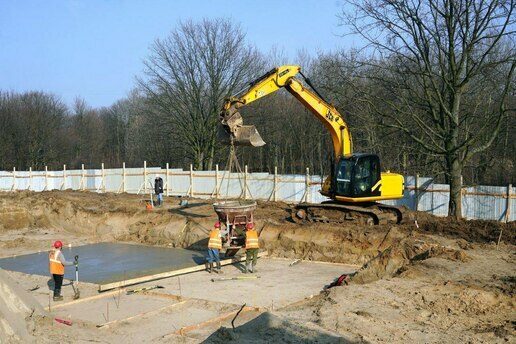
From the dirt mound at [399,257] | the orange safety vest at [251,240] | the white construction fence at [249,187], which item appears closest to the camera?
the dirt mound at [399,257]

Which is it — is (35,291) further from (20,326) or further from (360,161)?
(360,161)

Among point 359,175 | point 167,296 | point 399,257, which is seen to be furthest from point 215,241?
point 359,175

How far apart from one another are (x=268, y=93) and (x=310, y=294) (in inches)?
318

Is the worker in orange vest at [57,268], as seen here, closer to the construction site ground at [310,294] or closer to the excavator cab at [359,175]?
the construction site ground at [310,294]

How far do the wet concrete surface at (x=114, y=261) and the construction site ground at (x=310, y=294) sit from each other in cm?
106

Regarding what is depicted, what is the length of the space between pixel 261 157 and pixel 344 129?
90.0 feet

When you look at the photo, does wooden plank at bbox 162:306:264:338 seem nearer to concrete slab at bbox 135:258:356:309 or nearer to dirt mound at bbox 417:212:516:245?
concrete slab at bbox 135:258:356:309

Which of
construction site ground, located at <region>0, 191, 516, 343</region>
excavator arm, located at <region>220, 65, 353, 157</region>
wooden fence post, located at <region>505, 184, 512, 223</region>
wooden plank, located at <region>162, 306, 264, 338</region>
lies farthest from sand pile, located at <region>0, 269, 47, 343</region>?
wooden fence post, located at <region>505, 184, 512, 223</region>

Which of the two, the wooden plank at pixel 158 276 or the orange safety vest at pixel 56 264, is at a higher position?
the orange safety vest at pixel 56 264

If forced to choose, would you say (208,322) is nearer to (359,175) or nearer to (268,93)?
(359,175)

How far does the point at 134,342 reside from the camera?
10.1 meters

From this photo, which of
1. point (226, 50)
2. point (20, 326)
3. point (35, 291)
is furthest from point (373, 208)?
point (226, 50)

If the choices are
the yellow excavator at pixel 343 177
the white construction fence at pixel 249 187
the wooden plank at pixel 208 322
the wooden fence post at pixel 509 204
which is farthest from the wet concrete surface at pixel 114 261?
the wooden fence post at pixel 509 204

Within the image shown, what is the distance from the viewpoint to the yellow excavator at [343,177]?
19.0 meters
